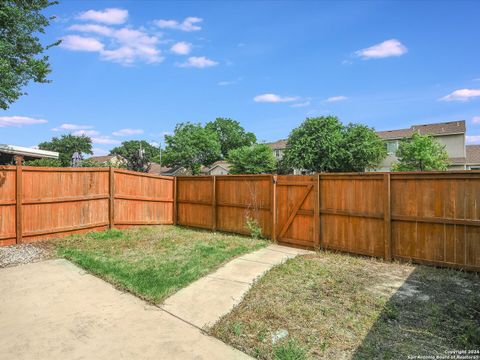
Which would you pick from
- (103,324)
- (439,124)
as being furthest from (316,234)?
(439,124)

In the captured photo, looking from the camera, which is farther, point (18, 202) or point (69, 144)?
point (69, 144)

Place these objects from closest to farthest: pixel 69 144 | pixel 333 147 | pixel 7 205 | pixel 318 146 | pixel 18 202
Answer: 1. pixel 7 205
2. pixel 18 202
3. pixel 333 147
4. pixel 318 146
5. pixel 69 144

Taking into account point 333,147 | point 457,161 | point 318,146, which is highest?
point 318,146

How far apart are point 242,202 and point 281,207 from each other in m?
1.33

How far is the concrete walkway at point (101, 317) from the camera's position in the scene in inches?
116

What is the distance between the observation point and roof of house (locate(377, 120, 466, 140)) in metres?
29.1

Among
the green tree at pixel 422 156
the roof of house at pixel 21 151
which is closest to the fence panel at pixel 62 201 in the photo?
the roof of house at pixel 21 151

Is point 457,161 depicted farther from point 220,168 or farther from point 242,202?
point 242,202

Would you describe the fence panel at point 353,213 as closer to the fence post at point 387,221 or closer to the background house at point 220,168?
the fence post at point 387,221

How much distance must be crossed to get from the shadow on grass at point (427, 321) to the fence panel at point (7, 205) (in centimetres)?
761

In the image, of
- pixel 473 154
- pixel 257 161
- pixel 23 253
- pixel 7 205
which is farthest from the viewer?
pixel 257 161

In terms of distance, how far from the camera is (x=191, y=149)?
145 feet

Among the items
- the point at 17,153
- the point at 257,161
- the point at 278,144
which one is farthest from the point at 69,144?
the point at 17,153

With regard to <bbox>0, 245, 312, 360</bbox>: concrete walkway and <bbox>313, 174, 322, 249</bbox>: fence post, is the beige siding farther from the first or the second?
<bbox>0, 245, 312, 360</bbox>: concrete walkway
